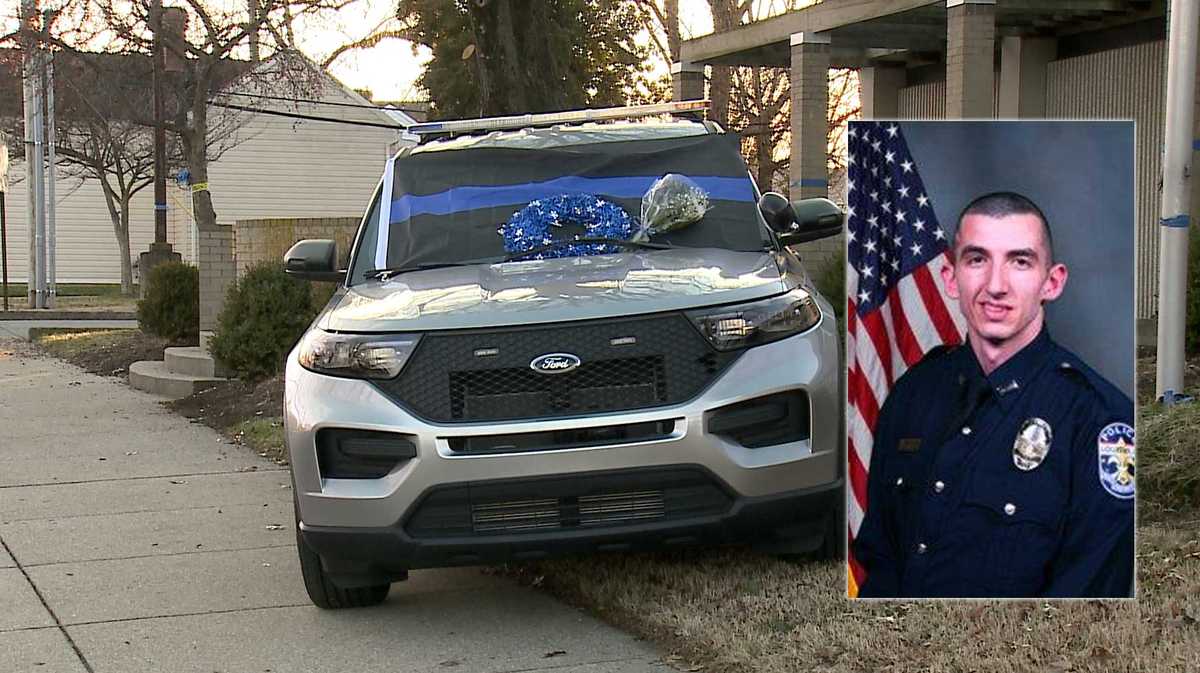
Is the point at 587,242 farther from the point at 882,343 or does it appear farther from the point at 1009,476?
the point at 1009,476

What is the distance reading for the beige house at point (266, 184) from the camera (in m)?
45.9

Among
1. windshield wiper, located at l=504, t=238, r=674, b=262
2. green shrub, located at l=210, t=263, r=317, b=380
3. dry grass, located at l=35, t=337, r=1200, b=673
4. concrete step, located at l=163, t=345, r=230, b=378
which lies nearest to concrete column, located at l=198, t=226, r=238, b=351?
concrete step, located at l=163, t=345, r=230, b=378

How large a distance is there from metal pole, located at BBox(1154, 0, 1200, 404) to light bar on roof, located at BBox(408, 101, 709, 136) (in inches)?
95.7

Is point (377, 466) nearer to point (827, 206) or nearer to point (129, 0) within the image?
point (827, 206)

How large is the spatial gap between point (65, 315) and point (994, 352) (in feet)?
87.5

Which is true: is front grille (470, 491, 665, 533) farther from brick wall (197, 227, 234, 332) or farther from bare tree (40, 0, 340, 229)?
bare tree (40, 0, 340, 229)

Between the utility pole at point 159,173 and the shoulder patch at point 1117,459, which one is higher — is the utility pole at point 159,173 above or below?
above

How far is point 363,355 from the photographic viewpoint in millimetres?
5387

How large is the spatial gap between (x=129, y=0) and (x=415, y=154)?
1940 centimetres

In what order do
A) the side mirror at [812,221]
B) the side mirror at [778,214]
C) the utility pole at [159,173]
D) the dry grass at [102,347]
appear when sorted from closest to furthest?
the side mirror at [778,214] → the side mirror at [812,221] → the dry grass at [102,347] → the utility pole at [159,173]

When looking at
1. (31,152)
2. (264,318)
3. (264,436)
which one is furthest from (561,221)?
(31,152)

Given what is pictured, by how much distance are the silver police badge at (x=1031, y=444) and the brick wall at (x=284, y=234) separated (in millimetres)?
10100

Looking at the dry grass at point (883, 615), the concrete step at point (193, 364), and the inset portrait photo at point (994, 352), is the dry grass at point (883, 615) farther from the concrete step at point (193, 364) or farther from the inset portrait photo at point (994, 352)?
the concrete step at point (193, 364)

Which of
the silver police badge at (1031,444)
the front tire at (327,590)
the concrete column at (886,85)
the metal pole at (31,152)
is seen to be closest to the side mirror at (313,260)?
the front tire at (327,590)
